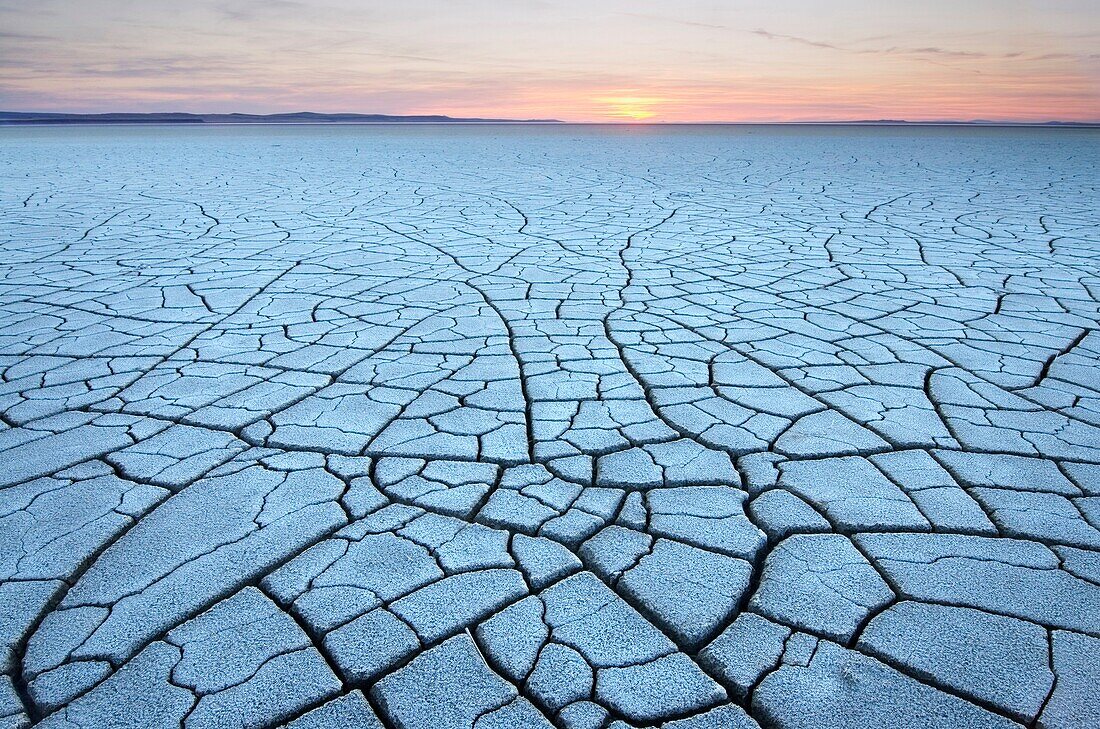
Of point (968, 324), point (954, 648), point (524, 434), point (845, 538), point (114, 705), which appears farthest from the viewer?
point (968, 324)

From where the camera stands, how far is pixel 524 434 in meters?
2.63

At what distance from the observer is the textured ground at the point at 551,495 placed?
1532mm

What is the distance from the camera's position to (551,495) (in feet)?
7.28

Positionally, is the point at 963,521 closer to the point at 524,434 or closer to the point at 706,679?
the point at 706,679

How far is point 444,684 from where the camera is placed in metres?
1.52

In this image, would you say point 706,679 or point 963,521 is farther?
point 963,521

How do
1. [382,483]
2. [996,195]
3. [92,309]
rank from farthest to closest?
1. [996,195]
2. [92,309]
3. [382,483]

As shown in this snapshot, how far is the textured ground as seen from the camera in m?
1.53

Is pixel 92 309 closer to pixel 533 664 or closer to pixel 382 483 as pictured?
pixel 382 483

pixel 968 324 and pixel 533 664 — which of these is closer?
pixel 533 664

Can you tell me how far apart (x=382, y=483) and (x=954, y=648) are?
1528mm

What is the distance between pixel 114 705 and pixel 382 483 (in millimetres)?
939

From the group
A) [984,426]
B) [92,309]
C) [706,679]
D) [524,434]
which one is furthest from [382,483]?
[92,309]

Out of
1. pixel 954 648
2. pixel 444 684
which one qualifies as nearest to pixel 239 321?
pixel 444 684
